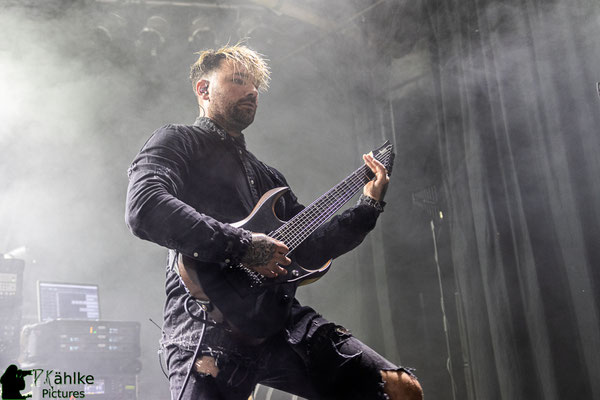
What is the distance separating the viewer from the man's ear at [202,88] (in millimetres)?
1840

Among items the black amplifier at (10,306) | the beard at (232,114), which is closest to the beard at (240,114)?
the beard at (232,114)

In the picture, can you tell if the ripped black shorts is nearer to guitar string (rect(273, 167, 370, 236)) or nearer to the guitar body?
the guitar body

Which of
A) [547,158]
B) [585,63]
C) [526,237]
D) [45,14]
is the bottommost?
[526,237]

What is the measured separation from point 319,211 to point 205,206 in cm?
37

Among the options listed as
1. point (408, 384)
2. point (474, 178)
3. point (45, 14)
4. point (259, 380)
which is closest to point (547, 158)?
point (474, 178)

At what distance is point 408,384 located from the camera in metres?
1.44

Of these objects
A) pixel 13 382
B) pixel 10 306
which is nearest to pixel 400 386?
pixel 13 382

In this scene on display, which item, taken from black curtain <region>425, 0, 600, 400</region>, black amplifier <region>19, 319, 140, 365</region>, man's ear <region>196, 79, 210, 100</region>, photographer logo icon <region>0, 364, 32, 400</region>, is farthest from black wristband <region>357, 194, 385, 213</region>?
black amplifier <region>19, 319, 140, 365</region>

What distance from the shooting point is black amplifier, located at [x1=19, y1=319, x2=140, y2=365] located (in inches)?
127

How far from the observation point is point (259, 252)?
4.50 feet

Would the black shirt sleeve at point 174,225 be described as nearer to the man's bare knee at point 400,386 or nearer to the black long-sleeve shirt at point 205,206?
the black long-sleeve shirt at point 205,206

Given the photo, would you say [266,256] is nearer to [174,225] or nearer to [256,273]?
[256,273]

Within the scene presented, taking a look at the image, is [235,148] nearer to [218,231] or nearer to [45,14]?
[218,231]

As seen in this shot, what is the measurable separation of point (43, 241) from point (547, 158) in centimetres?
433
